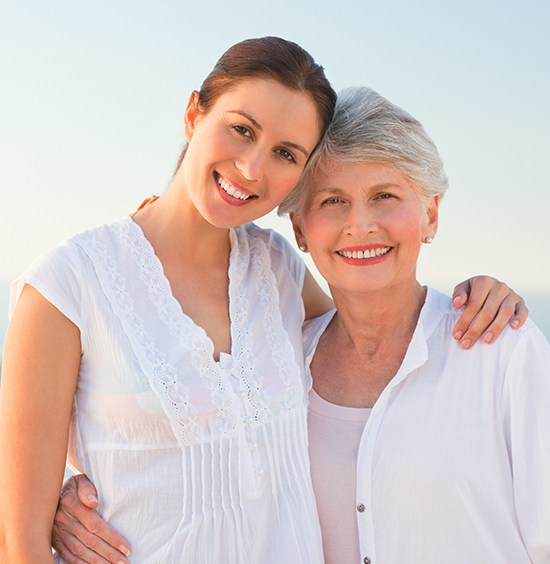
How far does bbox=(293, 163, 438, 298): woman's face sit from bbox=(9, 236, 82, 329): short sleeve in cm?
82

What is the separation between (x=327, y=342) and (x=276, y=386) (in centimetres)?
52

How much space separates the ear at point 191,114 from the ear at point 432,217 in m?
0.82

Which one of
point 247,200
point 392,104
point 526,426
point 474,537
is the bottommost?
point 474,537

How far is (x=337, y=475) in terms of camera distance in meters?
2.48

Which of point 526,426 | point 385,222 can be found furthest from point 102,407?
point 526,426

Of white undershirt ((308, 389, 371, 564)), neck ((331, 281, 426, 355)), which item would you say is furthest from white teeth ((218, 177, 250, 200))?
white undershirt ((308, 389, 371, 564))

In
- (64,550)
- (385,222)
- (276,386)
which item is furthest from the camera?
(385,222)

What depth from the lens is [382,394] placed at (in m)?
2.50

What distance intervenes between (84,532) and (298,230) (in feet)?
4.02

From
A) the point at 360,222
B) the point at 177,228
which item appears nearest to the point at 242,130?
the point at 177,228

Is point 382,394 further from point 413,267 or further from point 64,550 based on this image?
point 64,550

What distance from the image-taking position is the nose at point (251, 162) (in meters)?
2.34

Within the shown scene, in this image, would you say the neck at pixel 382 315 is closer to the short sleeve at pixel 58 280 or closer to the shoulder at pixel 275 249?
the shoulder at pixel 275 249

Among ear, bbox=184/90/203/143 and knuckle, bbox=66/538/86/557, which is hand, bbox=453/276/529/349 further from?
knuckle, bbox=66/538/86/557
